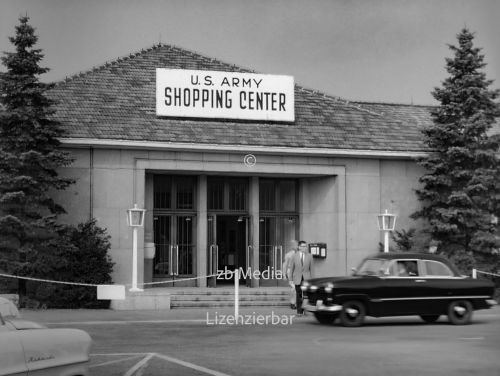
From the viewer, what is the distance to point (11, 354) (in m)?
5.69

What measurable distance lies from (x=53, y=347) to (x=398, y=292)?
13.3m

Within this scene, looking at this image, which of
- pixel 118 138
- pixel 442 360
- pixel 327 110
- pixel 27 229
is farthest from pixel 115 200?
pixel 442 360

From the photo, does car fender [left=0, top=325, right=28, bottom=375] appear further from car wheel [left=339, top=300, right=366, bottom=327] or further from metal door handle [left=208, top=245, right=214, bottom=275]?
metal door handle [left=208, top=245, right=214, bottom=275]

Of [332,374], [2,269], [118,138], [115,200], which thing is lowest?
[332,374]

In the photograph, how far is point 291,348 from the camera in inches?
563

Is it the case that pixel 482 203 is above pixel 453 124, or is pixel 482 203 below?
below

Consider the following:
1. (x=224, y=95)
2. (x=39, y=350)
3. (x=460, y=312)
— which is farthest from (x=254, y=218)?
(x=39, y=350)

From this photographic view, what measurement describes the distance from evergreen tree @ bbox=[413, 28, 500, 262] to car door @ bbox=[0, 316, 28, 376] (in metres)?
23.2

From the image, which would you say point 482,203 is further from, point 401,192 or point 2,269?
point 2,269

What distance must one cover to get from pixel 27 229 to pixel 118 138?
4.44 metres

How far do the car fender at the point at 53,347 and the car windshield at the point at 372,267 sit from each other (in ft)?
42.8

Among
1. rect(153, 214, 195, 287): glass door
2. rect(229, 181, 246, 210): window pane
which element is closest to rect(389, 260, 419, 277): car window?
rect(153, 214, 195, 287): glass door

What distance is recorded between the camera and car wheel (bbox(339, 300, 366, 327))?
60.0ft

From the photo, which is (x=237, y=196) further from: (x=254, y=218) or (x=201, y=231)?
(x=201, y=231)
